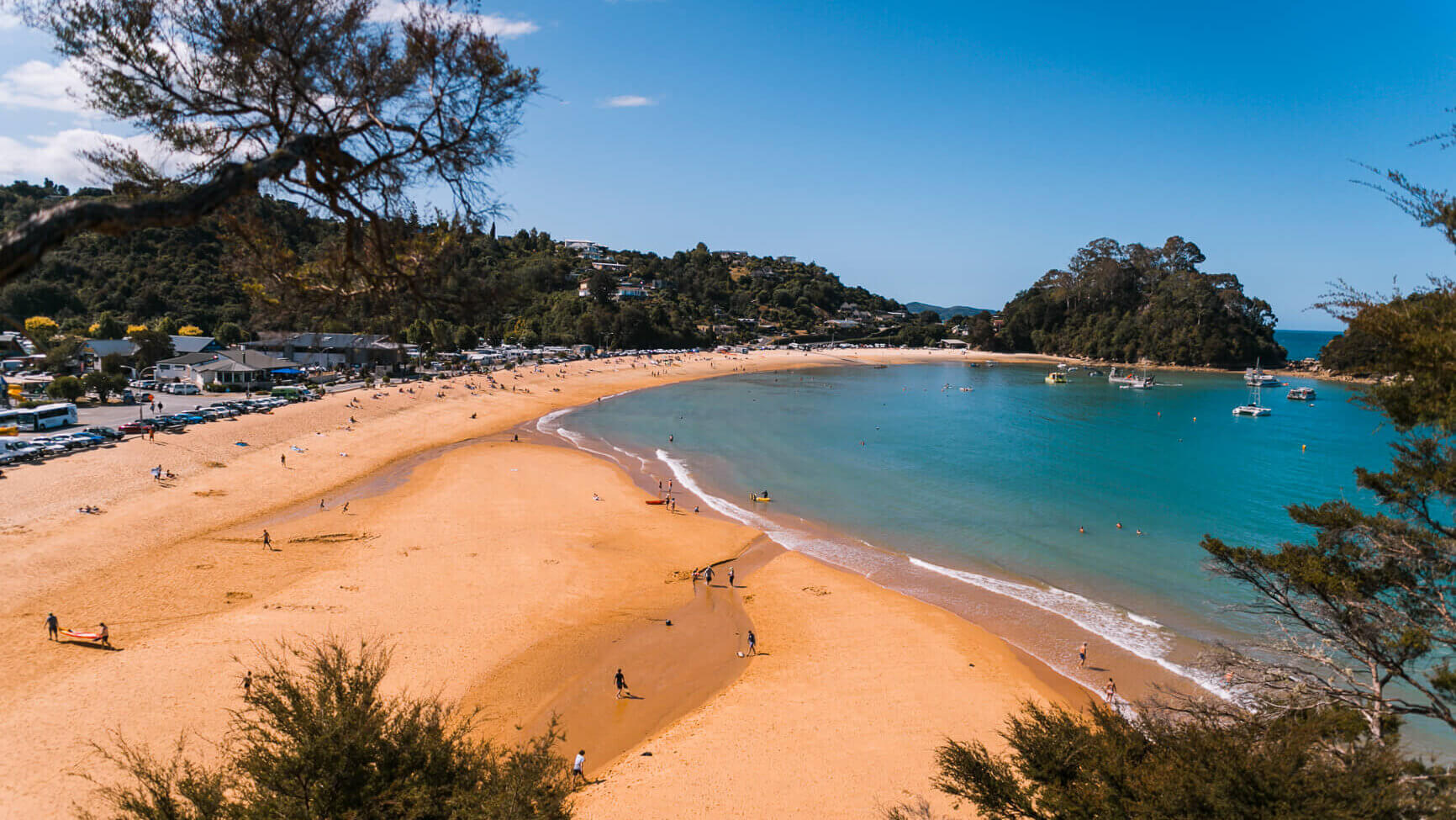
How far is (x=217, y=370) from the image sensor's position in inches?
1938

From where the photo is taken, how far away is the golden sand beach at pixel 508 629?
41.3 feet

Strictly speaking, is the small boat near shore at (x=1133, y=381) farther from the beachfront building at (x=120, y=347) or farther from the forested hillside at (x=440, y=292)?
the beachfront building at (x=120, y=347)

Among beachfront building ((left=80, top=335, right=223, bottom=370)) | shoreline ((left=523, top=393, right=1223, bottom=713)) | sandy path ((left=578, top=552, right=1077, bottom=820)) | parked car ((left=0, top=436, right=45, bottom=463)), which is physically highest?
beachfront building ((left=80, top=335, right=223, bottom=370))

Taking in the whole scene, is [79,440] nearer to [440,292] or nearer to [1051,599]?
[440,292]

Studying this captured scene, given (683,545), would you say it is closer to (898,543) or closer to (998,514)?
(898,543)

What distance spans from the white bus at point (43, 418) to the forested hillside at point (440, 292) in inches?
296

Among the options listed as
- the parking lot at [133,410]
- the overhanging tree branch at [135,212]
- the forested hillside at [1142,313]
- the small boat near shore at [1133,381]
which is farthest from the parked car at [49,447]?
the forested hillside at [1142,313]

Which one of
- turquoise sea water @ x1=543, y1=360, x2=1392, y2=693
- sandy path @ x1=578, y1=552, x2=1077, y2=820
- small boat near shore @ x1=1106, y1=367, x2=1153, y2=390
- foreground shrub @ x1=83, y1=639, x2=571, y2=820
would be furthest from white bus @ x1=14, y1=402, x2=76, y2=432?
small boat near shore @ x1=1106, y1=367, x2=1153, y2=390

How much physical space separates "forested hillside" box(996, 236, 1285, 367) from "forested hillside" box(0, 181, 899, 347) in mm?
47033

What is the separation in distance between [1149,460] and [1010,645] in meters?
30.6

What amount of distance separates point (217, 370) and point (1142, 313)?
126 meters

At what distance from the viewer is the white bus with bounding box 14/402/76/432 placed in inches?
1300

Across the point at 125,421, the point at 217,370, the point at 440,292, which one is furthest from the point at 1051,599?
the point at 217,370

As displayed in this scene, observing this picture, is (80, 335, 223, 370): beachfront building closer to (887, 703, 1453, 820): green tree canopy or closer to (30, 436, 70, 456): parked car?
(30, 436, 70, 456): parked car
